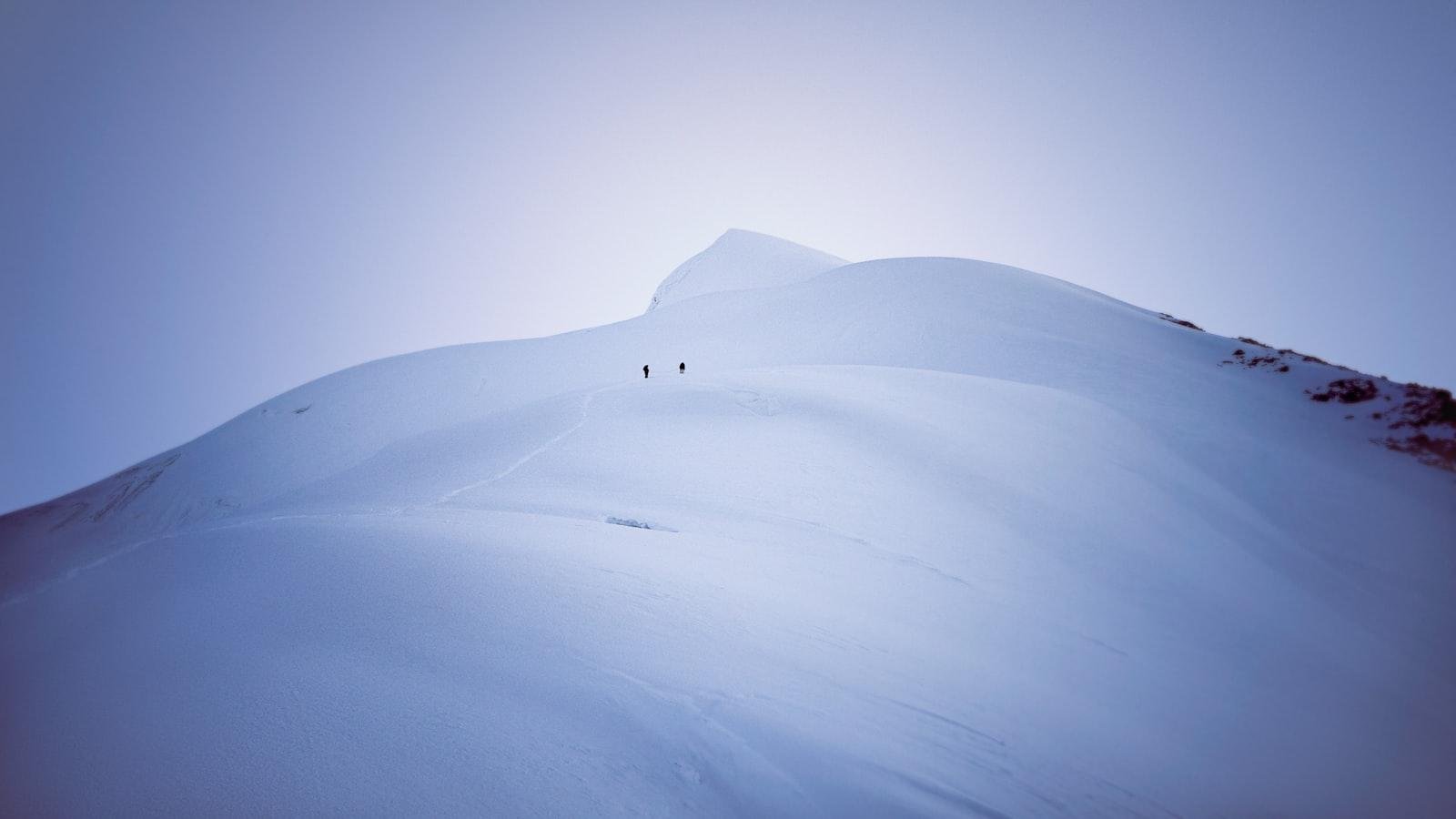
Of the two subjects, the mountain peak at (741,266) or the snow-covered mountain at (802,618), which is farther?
the mountain peak at (741,266)

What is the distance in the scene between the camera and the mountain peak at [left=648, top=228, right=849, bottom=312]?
131 ft

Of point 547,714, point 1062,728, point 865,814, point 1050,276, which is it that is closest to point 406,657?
point 547,714

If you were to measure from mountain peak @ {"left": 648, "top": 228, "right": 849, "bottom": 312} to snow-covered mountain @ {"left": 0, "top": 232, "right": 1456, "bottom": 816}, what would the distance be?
996 inches

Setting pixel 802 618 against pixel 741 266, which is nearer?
pixel 802 618

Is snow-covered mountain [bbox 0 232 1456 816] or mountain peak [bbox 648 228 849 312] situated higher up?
mountain peak [bbox 648 228 849 312]

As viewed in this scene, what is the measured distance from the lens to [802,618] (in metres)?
6.59

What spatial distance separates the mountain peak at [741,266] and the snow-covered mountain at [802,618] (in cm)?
2530

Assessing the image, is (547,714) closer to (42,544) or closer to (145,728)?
(145,728)

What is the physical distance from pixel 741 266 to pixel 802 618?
3796 cm

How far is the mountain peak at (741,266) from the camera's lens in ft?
131

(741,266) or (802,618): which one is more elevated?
(741,266)

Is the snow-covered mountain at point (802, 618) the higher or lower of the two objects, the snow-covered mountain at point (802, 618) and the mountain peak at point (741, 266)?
the lower

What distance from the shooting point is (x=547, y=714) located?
15.8 feet

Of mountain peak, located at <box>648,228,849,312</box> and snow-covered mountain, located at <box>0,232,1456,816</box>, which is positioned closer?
snow-covered mountain, located at <box>0,232,1456,816</box>
